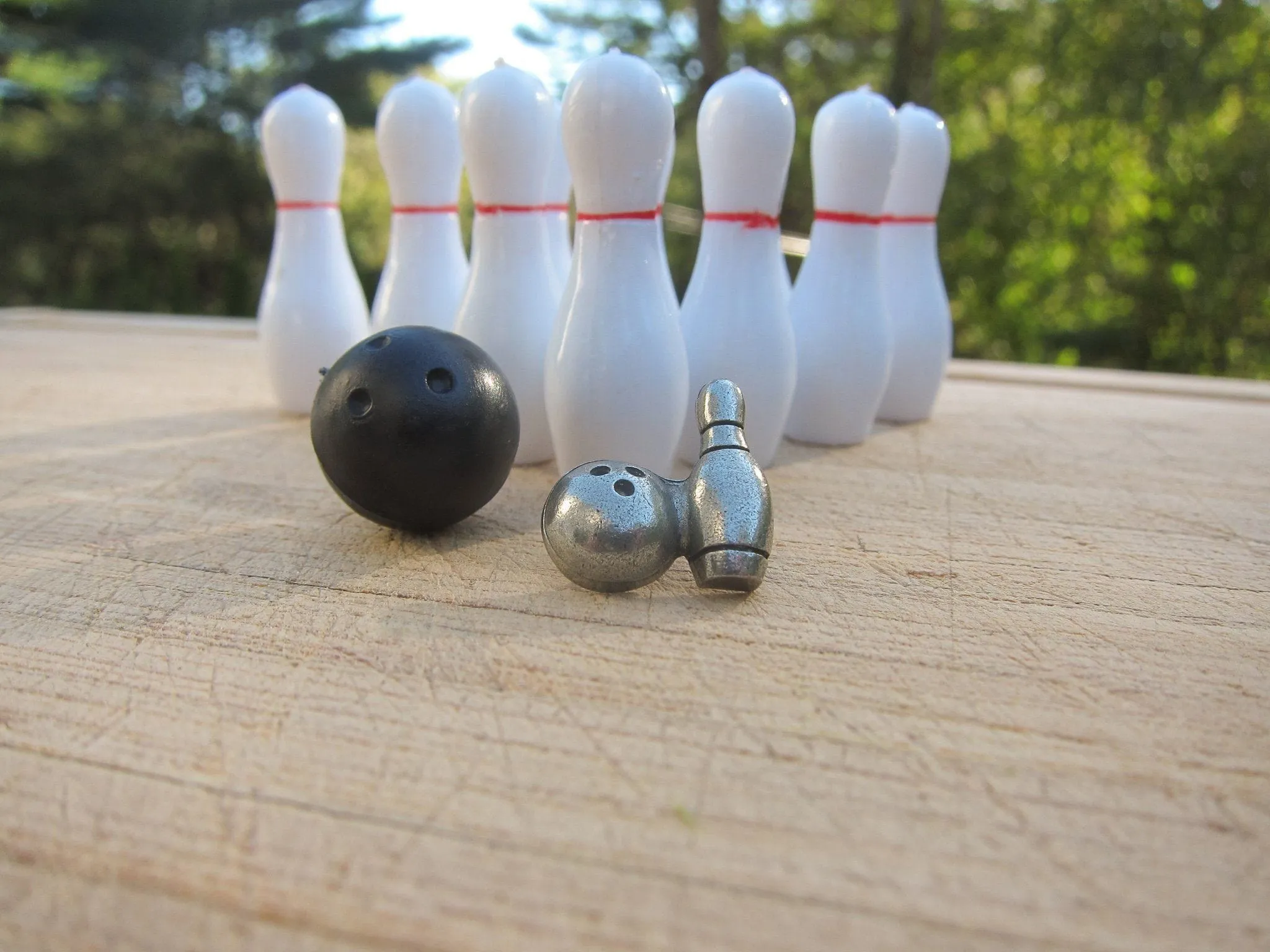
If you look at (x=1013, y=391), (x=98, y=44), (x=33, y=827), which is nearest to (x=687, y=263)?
(x=1013, y=391)

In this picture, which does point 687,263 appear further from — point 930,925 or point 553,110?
point 930,925

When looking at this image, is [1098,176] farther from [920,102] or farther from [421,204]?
[421,204]

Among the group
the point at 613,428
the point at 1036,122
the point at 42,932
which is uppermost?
the point at 1036,122

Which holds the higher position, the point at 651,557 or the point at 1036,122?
the point at 1036,122

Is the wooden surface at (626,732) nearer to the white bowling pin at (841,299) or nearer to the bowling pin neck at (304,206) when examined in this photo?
the white bowling pin at (841,299)

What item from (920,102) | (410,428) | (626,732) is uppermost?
(920,102)

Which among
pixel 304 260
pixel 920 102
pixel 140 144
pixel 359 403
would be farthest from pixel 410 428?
pixel 140 144

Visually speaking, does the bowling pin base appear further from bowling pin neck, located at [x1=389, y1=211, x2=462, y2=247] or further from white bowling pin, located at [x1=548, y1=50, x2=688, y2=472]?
bowling pin neck, located at [x1=389, y1=211, x2=462, y2=247]

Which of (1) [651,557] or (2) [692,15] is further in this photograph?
(2) [692,15]
